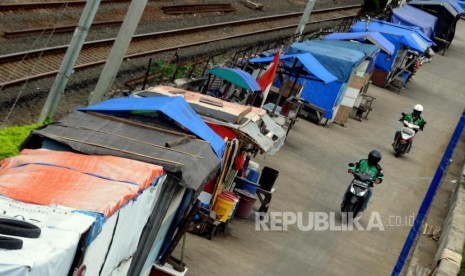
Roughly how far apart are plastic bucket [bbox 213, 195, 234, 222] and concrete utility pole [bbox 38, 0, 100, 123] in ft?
10.1

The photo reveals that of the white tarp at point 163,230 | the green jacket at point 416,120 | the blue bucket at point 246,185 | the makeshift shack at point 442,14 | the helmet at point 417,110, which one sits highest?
the makeshift shack at point 442,14

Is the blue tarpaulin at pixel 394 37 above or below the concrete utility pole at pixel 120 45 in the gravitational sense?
above

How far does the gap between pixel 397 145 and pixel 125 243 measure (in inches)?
700

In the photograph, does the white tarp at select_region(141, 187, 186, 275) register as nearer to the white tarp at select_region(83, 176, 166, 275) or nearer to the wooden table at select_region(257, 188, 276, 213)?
the white tarp at select_region(83, 176, 166, 275)

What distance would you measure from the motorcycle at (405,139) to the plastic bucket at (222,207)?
1194 centimetres

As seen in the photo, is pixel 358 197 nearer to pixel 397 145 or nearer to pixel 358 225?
pixel 358 225

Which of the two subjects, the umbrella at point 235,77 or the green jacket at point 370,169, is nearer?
the green jacket at point 370,169

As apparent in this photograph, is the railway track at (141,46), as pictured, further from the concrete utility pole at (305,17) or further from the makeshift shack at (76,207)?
the makeshift shack at (76,207)

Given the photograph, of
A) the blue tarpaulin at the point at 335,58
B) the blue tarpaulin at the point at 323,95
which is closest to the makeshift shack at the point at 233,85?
the blue tarpaulin at the point at 335,58

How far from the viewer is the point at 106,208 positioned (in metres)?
8.43

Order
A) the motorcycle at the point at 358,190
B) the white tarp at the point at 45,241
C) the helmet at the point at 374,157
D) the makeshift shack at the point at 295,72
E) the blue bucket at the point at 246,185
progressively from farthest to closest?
the makeshift shack at the point at 295,72 → the motorcycle at the point at 358,190 → the helmet at the point at 374,157 → the blue bucket at the point at 246,185 → the white tarp at the point at 45,241

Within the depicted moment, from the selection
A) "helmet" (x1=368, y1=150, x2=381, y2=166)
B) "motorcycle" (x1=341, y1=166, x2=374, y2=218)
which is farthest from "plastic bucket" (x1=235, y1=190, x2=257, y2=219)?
"helmet" (x1=368, y1=150, x2=381, y2=166)

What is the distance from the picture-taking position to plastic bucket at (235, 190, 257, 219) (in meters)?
16.7

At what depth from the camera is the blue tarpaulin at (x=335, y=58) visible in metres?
25.8
